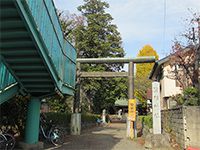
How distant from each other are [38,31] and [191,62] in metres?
10.0

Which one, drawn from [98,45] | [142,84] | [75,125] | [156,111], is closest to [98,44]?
[98,45]

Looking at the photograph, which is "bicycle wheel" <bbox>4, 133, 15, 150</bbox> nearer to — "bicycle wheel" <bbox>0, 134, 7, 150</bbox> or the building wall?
"bicycle wheel" <bbox>0, 134, 7, 150</bbox>

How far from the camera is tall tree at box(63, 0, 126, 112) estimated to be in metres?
30.5

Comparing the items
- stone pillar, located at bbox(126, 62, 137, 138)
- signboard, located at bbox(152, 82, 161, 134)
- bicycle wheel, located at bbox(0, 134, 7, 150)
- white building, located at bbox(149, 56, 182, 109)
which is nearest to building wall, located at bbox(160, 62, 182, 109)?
white building, located at bbox(149, 56, 182, 109)

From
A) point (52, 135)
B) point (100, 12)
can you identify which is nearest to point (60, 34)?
point (52, 135)

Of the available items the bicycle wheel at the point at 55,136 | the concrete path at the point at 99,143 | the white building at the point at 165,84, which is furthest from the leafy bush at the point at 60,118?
the white building at the point at 165,84

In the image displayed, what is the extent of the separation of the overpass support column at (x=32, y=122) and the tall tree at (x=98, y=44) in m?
19.0

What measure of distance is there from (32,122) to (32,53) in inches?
135

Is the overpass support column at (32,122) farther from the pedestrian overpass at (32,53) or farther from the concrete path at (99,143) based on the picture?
the concrete path at (99,143)

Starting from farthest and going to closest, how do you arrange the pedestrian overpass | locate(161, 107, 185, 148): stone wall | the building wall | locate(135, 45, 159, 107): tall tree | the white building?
locate(135, 45, 159, 107): tall tree
the building wall
the white building
locate(161, 107, 185, 148): stone wall
the pedestrian overpass

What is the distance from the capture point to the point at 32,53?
7633mm

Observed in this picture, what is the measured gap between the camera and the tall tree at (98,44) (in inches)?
1201

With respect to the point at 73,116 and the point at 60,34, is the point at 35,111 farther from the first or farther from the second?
the point at 73,116

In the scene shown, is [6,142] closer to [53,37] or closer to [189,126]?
[53,37]
